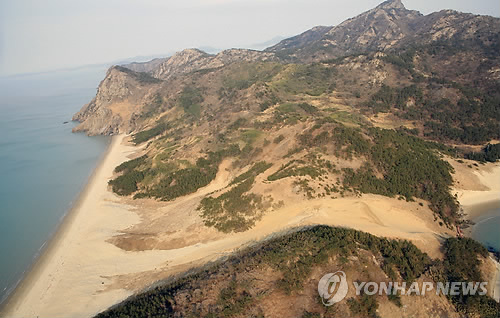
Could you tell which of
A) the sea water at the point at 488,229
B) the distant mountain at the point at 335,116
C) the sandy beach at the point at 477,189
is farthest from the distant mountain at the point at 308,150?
the sea water at the point at 488,229

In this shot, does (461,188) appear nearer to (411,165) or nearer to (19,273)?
(411,165)

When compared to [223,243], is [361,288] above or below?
above

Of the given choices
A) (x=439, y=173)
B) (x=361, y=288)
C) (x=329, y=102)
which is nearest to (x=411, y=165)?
(x=439, y=173)

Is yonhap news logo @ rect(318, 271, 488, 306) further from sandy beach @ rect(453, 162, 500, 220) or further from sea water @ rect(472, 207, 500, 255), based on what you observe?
sandy beach @ rect(453, 162, 500, 220)

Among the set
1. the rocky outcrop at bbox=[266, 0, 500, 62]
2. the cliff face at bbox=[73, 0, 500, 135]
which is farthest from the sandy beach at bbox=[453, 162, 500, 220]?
the rocky outcrop at bbox=[266, 0, 500, 62]

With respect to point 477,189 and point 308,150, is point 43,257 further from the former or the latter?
point 477,189

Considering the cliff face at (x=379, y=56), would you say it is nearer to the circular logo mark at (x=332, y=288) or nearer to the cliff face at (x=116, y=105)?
the cliff face at (x=116, y=105)
